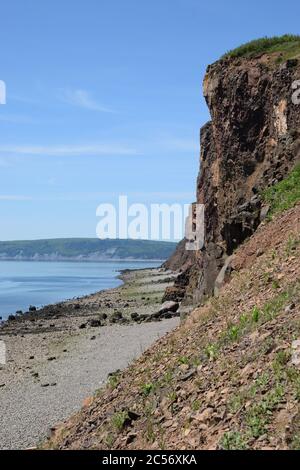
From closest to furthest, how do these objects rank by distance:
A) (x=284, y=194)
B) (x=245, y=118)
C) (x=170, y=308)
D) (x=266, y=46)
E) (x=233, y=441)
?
(x=233, y=441) < (x=284, y=194) < (x=245, y=118) < (x=266, y=46) < (x=170, y=308)

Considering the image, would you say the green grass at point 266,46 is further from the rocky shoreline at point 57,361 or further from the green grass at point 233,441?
the green grass at point 233,441

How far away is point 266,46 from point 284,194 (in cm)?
2188

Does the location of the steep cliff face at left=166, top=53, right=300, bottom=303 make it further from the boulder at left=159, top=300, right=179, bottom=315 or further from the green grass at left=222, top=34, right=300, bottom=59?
the boulder at left=159, top=300, right=179, bottom=315

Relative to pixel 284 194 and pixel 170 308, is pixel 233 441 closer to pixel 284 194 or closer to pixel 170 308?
pixel 284 194

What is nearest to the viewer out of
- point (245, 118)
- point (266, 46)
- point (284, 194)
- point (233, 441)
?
point (233, 441)

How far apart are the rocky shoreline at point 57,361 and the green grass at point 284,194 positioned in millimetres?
10723

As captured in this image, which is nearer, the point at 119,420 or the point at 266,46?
the point at 119,420

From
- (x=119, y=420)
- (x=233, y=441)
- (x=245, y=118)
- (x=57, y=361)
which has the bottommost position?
(x=57, y=361)

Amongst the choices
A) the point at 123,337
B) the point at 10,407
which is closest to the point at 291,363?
the point at 10,407

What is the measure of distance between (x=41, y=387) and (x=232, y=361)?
657 inches

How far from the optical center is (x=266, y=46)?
38.6m

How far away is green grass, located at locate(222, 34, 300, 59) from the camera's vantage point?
3778 cm

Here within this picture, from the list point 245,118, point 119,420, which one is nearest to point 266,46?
point 245,118

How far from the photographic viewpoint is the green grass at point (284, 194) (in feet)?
64.3
